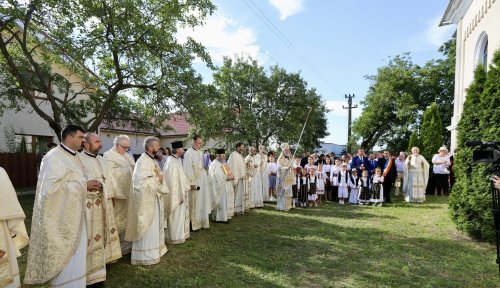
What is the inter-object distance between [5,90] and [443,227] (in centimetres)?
1518

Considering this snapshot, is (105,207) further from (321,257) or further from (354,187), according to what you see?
(354,187)

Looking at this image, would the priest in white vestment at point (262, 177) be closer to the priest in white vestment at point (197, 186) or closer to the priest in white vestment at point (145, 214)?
the priest in white vestment at point (197, 186)

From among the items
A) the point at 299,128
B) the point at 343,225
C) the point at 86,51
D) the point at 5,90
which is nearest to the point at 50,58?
the point at 86,51

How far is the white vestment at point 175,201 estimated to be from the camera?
7.06 metres

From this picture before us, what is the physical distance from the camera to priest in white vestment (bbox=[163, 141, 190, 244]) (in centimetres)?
706

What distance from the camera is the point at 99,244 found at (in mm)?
5188

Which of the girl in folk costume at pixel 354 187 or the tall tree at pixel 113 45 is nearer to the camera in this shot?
the tall tree at pixel 113 45

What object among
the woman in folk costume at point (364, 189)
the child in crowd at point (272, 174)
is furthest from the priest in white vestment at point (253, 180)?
the woman in folk costume at point (364, 189)

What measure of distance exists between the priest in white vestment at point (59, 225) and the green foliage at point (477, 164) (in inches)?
278

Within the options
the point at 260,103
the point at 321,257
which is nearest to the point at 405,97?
the point at 260,103

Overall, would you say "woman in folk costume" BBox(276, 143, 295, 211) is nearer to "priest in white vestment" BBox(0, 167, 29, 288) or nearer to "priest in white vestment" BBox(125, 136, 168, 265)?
"priest in white vestment" BBox(125, 136, 168, 265)

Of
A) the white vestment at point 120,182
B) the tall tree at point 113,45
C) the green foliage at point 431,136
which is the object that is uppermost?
the tall tree at point 113,45

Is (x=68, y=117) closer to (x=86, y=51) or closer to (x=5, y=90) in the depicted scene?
(x=5, y=90)

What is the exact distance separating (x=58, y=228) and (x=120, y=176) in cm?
203
